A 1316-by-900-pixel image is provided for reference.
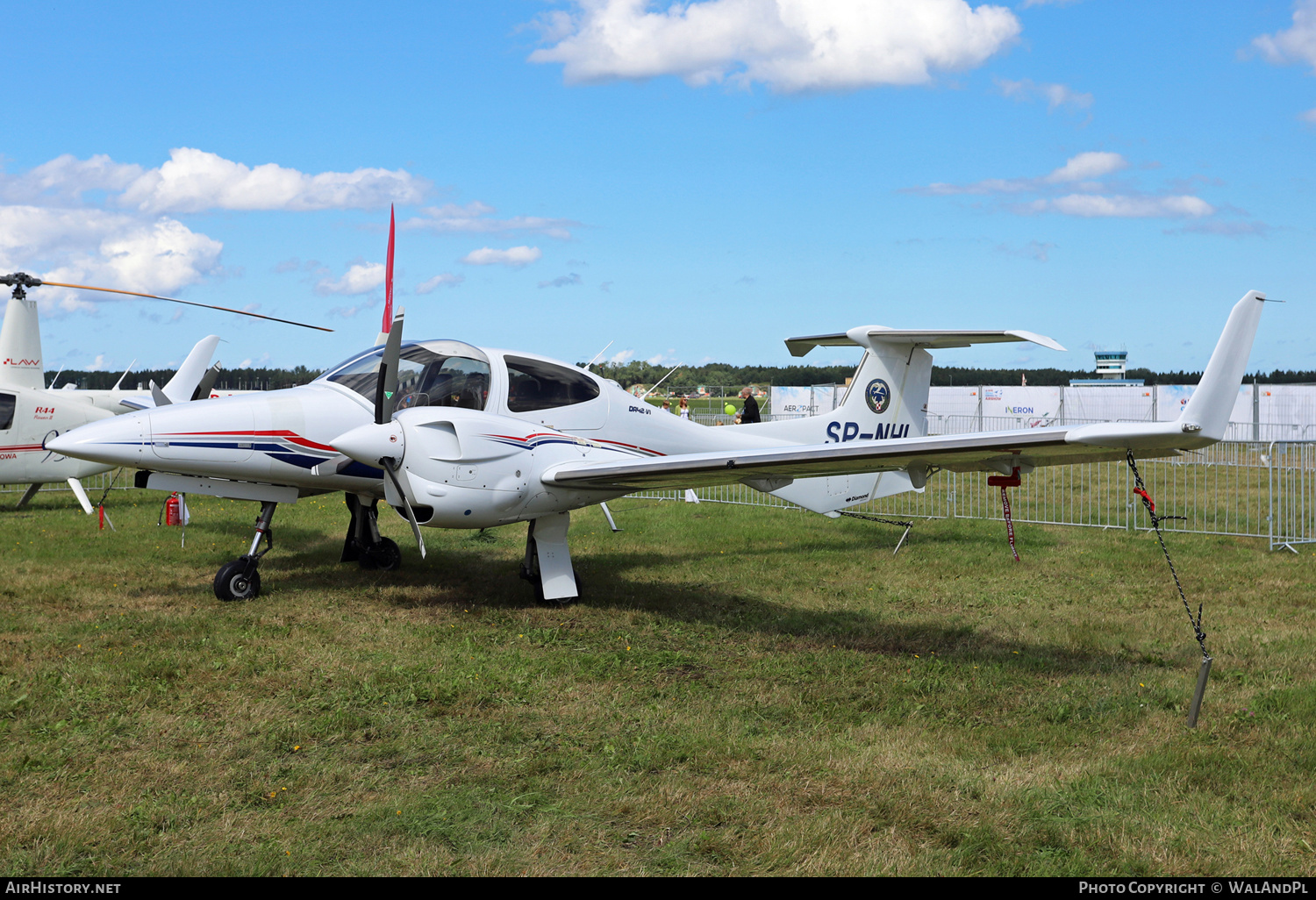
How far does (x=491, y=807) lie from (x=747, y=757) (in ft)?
4.70

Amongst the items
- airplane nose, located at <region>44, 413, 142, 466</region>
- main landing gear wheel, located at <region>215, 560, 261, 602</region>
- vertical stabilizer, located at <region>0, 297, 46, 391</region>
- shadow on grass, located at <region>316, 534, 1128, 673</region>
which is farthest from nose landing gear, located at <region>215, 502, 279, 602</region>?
vertical stabilizer, located at <region>0, 297, 46, 391</region>

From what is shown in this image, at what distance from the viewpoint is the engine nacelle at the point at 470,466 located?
7.53 m

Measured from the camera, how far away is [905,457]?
667 cm

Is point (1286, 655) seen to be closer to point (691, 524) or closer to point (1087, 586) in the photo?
point (1087, 586)

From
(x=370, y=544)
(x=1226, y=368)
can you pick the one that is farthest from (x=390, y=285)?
(x=1226, y=368)

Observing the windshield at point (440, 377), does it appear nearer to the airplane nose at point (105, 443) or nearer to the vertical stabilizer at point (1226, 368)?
the airplane nose at point (105, 443)

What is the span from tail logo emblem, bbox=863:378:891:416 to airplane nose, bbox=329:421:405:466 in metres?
5.74

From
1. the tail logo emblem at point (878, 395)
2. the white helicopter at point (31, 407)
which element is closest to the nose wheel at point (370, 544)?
the white helicopter at point (31, 407)

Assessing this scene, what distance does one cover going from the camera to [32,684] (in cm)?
593

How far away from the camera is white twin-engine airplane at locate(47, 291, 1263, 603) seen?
7.30 metres

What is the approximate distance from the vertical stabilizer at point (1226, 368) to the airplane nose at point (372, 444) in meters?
5.67

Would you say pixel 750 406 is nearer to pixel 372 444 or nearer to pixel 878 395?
pixel 878 395

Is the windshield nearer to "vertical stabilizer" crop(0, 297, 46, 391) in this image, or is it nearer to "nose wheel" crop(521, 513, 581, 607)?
"nose wheel" crop(521, 513, 581, 607)
